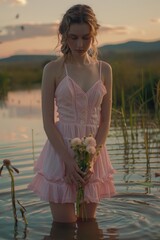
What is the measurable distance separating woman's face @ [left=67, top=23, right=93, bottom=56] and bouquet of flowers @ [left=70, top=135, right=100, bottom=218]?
0.66 meters

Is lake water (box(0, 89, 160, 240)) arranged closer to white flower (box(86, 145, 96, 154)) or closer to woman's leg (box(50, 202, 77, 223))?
woman's leg (box(50, 202, 77, 223))

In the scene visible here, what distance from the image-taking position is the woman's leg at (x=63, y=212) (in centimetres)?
480

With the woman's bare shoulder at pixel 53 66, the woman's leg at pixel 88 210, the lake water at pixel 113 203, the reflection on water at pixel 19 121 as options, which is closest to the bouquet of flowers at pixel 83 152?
the woman's leg at pixel 88 210

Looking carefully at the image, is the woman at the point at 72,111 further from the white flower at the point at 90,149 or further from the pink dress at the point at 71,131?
the white flower at the point at 90,149

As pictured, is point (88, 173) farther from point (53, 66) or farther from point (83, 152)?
point (53, 66)

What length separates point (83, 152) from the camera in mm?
4527

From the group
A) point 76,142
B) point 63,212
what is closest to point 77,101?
point 76,142

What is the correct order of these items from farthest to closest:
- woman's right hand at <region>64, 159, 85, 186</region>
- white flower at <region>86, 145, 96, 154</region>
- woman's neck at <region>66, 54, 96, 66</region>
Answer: woman's neck at <region>66, 54, 96, 66</region> < woman's right hand at <region>64, 159, 85, 186</region> < white flower at <region>86, 145, 96, 154</region>

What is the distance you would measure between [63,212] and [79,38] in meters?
1.36

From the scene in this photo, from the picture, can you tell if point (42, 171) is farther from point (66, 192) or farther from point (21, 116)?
point (21, 116)

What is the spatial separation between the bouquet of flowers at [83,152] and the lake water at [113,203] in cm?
45

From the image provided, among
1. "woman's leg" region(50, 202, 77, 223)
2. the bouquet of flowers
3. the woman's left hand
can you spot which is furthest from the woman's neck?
"woman's leg" region(50, 202, 77, 223)

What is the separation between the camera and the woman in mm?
4594

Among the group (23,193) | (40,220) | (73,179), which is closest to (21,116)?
(23,193)
